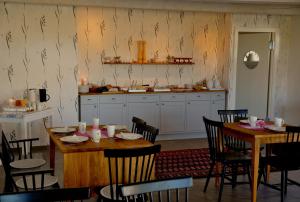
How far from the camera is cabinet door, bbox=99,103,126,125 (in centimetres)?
622

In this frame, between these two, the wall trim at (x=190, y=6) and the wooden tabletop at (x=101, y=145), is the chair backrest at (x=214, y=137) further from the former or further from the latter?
the wall trim at (x=190, y=6)

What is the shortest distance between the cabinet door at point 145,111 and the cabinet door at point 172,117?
0.11 metres

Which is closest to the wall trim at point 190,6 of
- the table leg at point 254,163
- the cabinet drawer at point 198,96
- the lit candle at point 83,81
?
the lit candle at point 83,81

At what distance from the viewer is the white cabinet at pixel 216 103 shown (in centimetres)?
679

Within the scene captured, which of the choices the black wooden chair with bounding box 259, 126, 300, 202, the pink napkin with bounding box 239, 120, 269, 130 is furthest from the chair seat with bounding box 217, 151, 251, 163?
the pink napkin with bounding box 239, 120, 269, 130

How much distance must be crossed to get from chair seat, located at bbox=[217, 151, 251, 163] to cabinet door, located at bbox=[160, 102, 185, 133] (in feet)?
8.80

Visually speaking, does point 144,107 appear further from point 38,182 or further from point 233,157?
point 38,182

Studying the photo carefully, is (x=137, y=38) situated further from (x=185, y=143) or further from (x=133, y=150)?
(x=133, y=150)

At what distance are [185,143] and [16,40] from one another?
3.31 metres

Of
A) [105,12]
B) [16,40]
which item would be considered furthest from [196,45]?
[16,40]

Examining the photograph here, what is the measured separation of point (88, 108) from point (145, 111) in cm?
102

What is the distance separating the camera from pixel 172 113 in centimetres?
660

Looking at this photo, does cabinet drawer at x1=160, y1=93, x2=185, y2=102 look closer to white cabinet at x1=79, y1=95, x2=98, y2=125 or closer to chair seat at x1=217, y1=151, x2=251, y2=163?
white cabinet at x1=79, y1=95, x2=98, y2=125

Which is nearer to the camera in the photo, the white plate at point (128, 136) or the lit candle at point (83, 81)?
the white plate at point (128, 136)
